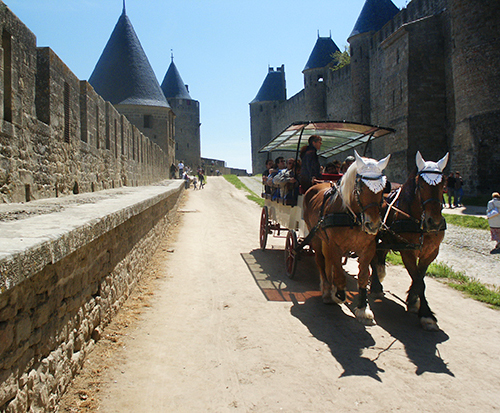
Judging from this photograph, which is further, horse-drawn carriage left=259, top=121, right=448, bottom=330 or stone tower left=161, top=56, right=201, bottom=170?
stone tower left=161, top=56, right=201, bottom=170

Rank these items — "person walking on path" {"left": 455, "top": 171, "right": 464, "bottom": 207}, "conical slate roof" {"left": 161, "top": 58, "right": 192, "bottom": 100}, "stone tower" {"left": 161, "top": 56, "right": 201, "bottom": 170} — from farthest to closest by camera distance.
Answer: "stone tower" {"left": 161, "top": 56, "right": 201, "bottom": 170} < "conical slate roof" {"left": 161, "top": 58, "right": 192, "bottom": 100} < "person walking on path" {"left": 455, "top": 171, "right": 464, "bottom": 207}

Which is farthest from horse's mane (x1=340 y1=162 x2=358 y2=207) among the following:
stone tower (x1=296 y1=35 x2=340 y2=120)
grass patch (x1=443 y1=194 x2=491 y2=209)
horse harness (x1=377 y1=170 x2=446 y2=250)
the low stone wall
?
stone tower (x1=296 y1=35 x2=340 y2=120)

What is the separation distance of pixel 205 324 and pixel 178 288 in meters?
1.51

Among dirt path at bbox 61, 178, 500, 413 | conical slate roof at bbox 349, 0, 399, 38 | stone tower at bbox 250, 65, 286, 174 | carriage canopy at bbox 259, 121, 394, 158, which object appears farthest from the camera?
stone tower at bbox 250, 65, 286, 174

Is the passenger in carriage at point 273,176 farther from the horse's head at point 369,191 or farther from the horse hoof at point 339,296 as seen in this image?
the horse's head at point 369,191

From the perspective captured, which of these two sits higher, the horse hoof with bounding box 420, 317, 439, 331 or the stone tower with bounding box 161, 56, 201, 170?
the stone tower with bounding box 161, 56, 201, 170

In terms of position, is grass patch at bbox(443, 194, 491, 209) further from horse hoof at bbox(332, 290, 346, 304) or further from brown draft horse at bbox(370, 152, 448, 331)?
horse hoof at bbox(332, 290, 346, 304)

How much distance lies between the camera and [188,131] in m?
58.1

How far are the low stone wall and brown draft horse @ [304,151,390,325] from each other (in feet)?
7.69

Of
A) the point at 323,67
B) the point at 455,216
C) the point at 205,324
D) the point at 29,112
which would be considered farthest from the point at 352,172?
the point at 323,67

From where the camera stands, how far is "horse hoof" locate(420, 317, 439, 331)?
464cm

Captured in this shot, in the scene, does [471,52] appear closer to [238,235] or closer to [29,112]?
[238,235]

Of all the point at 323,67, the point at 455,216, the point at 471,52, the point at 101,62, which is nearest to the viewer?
the point at 455,216

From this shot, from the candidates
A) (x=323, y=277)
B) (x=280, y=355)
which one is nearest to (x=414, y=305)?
(x=323, y=277)
